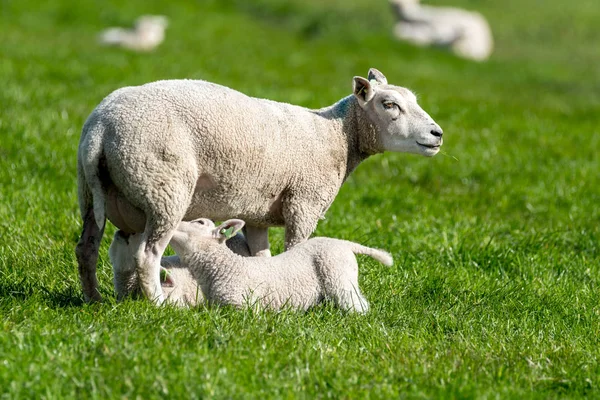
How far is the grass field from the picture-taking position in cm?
372

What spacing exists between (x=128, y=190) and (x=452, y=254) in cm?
265

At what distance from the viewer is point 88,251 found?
4.62 metres

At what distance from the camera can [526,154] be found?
30.8 ft

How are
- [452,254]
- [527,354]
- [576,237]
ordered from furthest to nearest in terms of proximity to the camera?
[576,237] < [452,254] < [527,354]

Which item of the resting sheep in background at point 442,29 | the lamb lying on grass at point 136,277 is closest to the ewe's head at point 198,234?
the lamb lying on grass at point 136,277

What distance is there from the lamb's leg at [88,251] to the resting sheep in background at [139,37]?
438 inches

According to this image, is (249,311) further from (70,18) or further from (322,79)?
(70,18)

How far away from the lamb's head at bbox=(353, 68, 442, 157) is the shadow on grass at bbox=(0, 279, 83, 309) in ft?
6.10

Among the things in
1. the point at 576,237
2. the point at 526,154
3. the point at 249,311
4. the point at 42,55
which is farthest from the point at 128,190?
the point at 42,55

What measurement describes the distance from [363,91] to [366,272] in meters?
1.11

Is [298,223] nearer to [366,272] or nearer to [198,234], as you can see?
[198,234]

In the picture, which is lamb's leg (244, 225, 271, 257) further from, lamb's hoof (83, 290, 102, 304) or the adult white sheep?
lamb's hoof (83, 290, 102, 304)

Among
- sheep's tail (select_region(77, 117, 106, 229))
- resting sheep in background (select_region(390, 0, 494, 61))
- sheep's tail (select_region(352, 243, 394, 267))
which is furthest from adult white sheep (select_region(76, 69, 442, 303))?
resting sheep in background (select_region(390, 0, 494, 61))

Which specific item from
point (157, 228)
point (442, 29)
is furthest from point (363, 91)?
point (442, 29)
